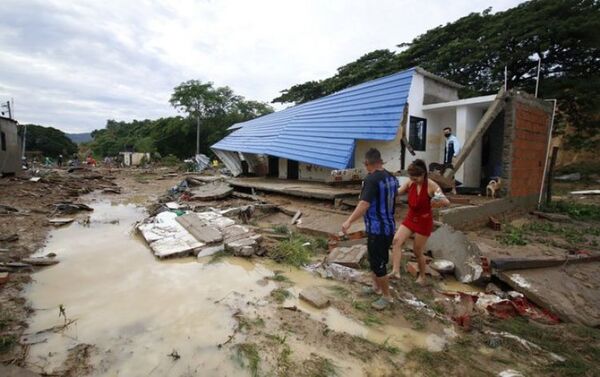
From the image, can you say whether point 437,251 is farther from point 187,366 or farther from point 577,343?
point 187,366

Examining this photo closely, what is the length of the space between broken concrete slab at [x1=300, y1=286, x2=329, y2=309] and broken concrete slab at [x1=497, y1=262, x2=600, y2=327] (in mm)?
2606

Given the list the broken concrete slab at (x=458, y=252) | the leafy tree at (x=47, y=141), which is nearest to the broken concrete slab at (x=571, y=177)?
the broken concrete slab at (x=458, y=252)

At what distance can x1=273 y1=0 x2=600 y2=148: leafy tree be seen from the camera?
13.7 m

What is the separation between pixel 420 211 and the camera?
4.14 m

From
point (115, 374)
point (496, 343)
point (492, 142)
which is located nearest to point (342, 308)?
point (496, 343)

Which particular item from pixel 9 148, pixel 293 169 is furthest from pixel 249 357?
pixel 9 148

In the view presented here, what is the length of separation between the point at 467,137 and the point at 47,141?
4573 centimetres

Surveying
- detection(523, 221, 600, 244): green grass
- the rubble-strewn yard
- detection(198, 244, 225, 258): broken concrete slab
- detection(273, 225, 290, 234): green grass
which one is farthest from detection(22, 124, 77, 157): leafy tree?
detection(523, 221, 600, 244): green grass

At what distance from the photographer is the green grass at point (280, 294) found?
157 inches

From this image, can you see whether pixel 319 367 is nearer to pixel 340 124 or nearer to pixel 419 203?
pixel 419 203

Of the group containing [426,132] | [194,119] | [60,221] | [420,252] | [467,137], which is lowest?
[60,221]

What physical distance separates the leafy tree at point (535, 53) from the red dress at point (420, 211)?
14835mm

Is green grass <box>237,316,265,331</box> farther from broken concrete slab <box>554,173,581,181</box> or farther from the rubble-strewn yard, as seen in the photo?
broken concrete slab <box>554,173,581,181</box>

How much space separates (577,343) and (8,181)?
1842 centimetres
